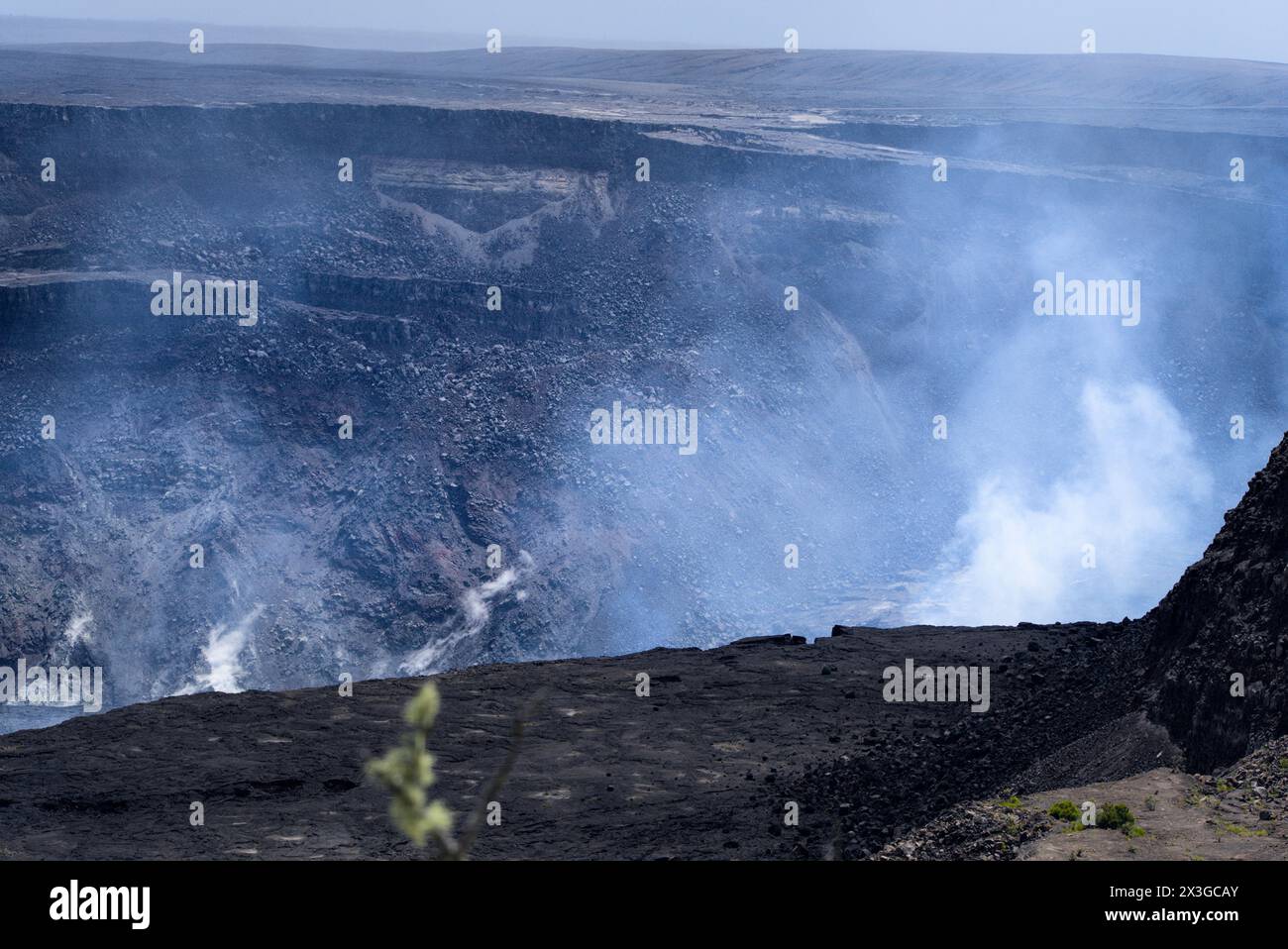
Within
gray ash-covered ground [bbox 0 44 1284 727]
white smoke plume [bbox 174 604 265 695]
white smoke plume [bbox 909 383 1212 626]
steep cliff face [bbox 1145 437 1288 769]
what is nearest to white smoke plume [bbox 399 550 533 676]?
gray ash-covered ground [bbox 0 44 1284 727]

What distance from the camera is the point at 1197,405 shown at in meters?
70.8

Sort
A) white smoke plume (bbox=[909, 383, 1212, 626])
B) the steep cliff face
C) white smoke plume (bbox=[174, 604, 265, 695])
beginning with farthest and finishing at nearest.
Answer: white smoke plume (bbox=[909, 383, 1212, 626]), white smoke plume (bbox=[174, 604, 265, 695]), the steep cliff face

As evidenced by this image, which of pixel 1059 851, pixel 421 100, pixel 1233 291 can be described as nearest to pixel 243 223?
pixel 421 100

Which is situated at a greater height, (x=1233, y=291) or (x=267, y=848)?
(x=1233, y=291)

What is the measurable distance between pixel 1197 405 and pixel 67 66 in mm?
92495

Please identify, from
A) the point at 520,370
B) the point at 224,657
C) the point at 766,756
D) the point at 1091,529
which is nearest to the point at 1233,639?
the point at 766,756

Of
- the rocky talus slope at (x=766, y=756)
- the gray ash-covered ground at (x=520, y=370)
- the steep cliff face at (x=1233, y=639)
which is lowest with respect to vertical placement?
the rocky talus slope at (x=766, y=756)

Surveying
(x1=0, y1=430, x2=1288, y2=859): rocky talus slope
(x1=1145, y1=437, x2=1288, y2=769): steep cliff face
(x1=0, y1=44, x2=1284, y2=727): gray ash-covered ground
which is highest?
(x1=0, y1=44, x2=1284, y2=727): gray ash-covered ground

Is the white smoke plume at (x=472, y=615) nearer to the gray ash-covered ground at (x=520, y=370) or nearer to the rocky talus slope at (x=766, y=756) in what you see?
the gray ash-covered ground at (x=520, y=370)

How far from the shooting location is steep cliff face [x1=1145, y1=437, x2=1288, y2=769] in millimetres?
26031

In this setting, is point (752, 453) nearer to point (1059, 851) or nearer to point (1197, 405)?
point (1197, 405)

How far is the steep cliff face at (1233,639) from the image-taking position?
85.4ft

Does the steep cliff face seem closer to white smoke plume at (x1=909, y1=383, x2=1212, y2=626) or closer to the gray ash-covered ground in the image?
the gray ash-covered ground

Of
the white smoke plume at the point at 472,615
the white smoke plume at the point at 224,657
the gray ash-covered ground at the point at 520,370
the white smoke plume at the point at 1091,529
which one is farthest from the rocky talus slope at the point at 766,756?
the white smoke plume at the point at 1091,529
